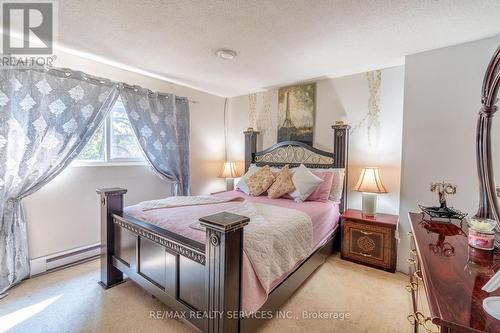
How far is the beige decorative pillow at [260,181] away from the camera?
3.25m

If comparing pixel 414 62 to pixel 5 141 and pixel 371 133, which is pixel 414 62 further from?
pixel 5 141

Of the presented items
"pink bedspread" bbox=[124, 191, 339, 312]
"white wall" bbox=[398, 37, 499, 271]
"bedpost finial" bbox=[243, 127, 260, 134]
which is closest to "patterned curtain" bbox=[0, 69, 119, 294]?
"pink bedspread" bbox=[124, 191, 339, 312]

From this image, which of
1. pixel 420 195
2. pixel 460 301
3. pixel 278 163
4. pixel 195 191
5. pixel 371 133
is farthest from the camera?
pixel 195 191

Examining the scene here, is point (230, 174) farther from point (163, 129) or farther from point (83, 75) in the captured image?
point (83, 75)

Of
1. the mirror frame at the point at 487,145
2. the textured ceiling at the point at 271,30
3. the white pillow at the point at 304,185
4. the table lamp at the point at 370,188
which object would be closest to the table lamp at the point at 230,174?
the white pillow at the point at 304,185

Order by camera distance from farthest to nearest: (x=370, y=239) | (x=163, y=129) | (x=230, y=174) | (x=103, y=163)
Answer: (x=230, y=174), (x=163, y=129), (x=103, y=163), (x=370, y=239)

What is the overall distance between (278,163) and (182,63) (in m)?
2.07

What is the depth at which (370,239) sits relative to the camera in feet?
8.71

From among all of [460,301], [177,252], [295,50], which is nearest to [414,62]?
[295,50]

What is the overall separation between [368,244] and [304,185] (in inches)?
39.9

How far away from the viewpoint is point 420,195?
246cm

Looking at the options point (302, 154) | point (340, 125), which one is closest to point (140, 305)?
point (302, 154)

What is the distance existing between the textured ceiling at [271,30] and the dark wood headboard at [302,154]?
0.97 m

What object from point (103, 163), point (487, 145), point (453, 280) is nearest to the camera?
point (453, 280)
